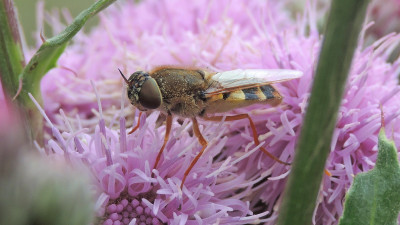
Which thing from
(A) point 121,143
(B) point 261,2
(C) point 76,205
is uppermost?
(C) point 76,205

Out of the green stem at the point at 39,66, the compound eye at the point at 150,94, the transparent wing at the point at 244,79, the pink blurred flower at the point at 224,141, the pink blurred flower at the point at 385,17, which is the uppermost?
the green stem at the point at 39,66

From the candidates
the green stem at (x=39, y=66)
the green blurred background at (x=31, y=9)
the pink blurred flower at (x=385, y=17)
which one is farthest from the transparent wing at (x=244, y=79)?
the green blurred background at (x=31, y=9)

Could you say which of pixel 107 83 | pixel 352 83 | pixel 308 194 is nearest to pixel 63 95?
pixel 107 83

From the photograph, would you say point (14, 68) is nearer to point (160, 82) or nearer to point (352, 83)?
point (160, 82)

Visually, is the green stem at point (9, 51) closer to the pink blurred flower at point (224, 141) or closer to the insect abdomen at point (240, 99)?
the pink blurred flower at point (224, 141)

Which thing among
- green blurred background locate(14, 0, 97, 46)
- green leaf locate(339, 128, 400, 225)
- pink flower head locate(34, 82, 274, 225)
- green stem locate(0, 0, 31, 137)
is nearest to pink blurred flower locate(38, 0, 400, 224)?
pink flower head locate(34, 82, 274, 225)

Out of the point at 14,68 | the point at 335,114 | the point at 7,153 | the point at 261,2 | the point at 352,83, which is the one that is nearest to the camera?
the point at 7,153
